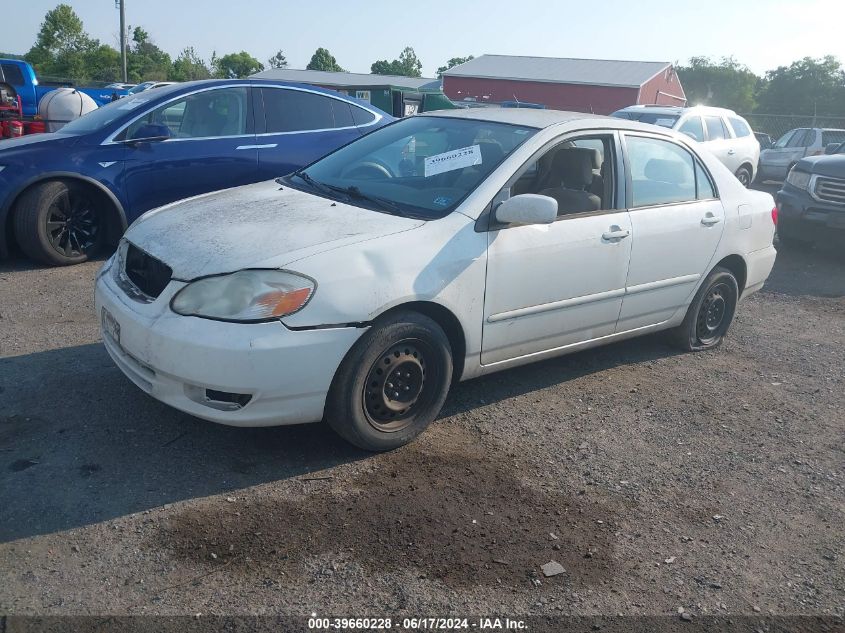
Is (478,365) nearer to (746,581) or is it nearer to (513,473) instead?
(513,473)

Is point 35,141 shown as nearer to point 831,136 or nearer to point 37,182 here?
point 37,182

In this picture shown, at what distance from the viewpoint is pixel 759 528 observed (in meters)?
3.61

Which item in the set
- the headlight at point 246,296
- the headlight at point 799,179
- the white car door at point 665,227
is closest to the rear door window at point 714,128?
the headlight at point 799,179

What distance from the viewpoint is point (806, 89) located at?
205 ft

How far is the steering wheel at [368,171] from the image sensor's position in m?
4.70

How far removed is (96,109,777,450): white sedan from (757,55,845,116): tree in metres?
60.2

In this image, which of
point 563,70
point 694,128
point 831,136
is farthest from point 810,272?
point 563,70

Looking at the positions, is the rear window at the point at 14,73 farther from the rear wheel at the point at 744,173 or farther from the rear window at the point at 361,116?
the rear wheel at the point at 744,173

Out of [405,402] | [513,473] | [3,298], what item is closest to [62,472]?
[405,402]

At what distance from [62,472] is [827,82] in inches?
2716

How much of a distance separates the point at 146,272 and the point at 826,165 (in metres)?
9.29

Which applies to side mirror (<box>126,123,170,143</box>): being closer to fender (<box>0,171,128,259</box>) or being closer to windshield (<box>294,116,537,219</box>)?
fender (<box>0,171,128,259</box>)

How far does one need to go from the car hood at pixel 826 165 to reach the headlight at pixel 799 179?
0.08m

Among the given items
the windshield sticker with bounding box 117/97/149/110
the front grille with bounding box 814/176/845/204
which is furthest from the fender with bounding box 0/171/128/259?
the front grille with bounding box 814/176/845/204
